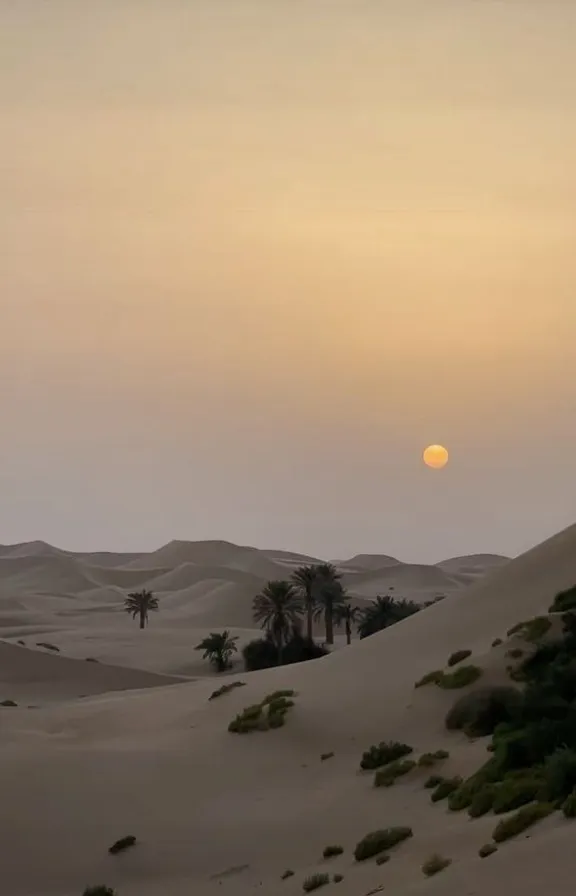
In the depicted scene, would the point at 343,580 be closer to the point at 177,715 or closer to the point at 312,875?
the point at 177,715

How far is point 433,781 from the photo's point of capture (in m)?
18.4

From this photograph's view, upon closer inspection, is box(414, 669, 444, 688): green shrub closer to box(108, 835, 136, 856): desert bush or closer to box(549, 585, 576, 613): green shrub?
box(549, 585, 576, 613): green shrub

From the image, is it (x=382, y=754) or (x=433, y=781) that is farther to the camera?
(x=382, y=754)

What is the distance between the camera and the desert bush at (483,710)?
2133 centimetres

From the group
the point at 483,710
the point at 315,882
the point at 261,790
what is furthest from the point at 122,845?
the point at 483,710

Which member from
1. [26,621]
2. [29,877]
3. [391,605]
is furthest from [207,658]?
[29,877]

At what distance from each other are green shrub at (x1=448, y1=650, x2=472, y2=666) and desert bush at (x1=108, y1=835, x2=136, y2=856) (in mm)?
11688

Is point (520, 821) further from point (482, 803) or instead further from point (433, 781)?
point (433, 781)

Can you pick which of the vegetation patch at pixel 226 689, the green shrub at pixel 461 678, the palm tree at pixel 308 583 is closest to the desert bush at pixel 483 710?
the green shrub at pixel 461 678

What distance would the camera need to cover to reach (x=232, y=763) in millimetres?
22234

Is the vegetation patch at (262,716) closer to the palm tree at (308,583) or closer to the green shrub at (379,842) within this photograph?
the green shrub at (379,842)

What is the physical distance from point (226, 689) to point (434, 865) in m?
19.0

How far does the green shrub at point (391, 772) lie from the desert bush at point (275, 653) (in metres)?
31.4

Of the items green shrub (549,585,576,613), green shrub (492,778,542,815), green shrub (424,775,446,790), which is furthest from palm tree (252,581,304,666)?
green shrub (492,778,542,815)
